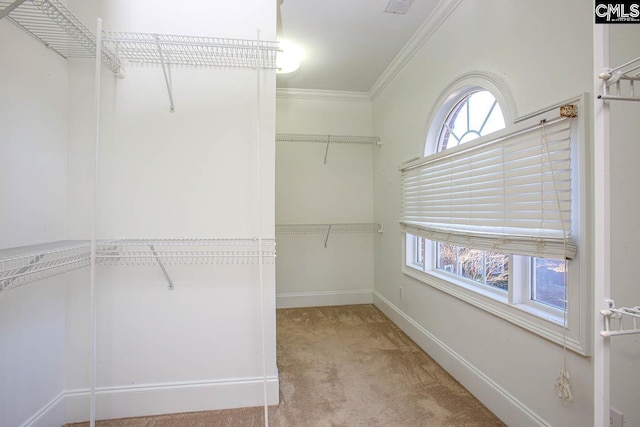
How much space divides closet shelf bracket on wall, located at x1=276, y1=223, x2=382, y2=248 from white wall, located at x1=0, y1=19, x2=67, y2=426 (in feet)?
7.26

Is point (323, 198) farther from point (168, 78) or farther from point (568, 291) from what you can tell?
point (568, 291)

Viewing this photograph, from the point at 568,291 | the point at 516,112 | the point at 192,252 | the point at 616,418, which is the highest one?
the point at 516,112

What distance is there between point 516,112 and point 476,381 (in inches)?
62.8

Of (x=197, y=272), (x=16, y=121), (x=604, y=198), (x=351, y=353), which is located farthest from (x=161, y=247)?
(x=604, y=198)

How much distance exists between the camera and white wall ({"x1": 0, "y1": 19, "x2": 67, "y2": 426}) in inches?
49.2

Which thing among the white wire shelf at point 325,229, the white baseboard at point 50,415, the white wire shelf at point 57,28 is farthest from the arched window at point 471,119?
the white baseboard at point 50,415

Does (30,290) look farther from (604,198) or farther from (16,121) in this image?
(604,198)

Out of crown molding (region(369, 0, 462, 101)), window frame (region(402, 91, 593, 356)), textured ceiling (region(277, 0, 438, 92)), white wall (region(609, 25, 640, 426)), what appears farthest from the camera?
textured ceiling (region(277, 0, 438, 92))

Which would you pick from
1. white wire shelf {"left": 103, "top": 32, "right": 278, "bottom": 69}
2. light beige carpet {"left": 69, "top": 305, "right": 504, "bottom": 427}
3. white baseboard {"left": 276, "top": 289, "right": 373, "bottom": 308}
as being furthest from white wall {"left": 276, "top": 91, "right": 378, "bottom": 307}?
white wire shelf {"left": 103, "top": 32, "right": 278, "bottom": 69}

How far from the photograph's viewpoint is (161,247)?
1.61 meters

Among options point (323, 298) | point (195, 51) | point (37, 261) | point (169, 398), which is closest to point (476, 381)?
point (169, 398)

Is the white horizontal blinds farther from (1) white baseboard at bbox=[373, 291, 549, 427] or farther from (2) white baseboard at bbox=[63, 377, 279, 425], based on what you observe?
(2) white baseboard at bbox=[63, 377, 279, 425]

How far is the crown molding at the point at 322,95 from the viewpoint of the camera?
352 centimetres

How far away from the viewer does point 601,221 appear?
0.69 m
